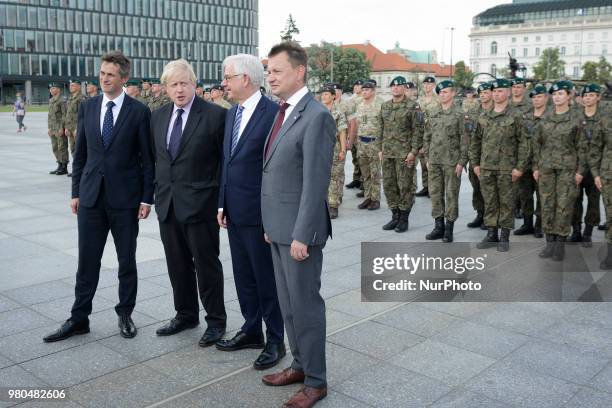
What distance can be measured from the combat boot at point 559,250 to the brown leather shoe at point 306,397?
4.51 meters

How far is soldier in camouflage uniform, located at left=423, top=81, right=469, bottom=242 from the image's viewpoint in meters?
8.37

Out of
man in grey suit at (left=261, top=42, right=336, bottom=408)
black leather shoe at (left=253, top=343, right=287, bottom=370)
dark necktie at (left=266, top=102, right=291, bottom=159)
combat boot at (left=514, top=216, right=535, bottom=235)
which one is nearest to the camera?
man in grey suit at (left=261, top=42, right=336, bottom=408)

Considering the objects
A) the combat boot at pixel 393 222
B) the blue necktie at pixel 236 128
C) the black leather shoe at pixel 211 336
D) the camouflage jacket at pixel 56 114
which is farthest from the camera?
the camouflage jacket at pixel 56 114

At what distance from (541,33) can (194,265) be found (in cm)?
13022

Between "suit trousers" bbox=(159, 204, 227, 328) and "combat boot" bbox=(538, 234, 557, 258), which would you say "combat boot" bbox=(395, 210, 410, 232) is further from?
"suit trousers" bbox=(159, 204, 227, 328)

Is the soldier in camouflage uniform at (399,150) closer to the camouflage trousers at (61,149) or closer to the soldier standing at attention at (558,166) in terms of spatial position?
the soldier standing at attention at (558,166)

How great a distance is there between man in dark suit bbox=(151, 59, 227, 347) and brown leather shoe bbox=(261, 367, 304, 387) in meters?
0.82

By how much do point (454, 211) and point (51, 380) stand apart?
553cm

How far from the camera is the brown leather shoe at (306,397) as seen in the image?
3.69 m

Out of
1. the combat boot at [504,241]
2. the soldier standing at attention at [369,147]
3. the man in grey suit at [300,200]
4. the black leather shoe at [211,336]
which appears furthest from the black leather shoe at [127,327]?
the soldier standing at attention at [369,147]

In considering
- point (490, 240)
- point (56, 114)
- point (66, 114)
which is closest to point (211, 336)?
point (490, 240)

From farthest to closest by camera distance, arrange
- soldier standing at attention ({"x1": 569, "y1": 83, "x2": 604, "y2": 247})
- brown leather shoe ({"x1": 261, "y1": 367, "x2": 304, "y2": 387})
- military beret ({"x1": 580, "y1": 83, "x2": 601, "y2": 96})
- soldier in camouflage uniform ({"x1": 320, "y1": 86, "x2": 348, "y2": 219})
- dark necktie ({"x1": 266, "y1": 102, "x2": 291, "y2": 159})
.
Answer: soldier in camouflage uniform ({"x1": 320, "y1": 86, "x2": 348, "y2": 219}) < military beret ({"x1": 580, "y1": 83, "x2": 601, "y2": 96}) < soldier standing at attention ({"x1": 569, "y1": 83, "x2": 604, "y2": 247}) < brown leather shoe ({"x1": 261, "y1": 367, "x2": 304, "y2": 387}) < dark necktie ({"x1": 266, "y1": 102, "x2": 291, "y2": 159})

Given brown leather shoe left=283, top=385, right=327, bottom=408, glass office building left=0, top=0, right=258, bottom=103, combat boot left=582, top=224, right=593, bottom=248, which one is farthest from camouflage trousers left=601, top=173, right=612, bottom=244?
glass office building left=0, top=0, right=258, bottom=103

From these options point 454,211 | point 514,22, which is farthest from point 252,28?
point 454,211
